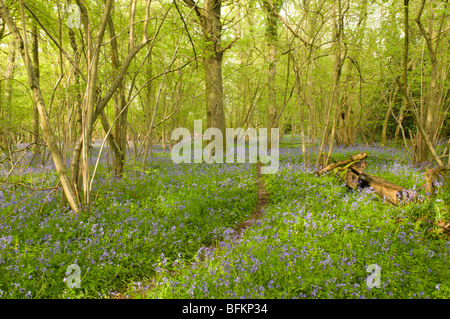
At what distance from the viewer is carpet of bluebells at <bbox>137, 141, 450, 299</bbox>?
9.09 ft

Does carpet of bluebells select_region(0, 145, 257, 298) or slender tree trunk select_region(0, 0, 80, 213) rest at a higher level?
slender tree trunk select_region(0, 0, 80, 213)

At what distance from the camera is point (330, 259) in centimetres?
315

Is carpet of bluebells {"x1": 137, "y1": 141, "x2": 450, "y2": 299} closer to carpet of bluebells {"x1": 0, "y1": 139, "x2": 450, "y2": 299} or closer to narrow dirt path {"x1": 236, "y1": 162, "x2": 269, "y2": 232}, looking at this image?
carpet of bluebells {"x1": 0, "y1": 139, "x2": 450, "y2": 299}

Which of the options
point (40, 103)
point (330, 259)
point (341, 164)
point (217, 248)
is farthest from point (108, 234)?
point (341, 164)

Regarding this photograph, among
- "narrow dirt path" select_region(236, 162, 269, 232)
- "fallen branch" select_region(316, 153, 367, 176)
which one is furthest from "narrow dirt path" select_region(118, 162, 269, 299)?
"fallen branch" select_region(316, 153, 367, 176)

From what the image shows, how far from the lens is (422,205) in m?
4.36

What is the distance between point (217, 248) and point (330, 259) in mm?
1714

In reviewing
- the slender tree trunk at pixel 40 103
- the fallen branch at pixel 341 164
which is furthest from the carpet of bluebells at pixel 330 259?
the slender tree trunk at pixel 40 103

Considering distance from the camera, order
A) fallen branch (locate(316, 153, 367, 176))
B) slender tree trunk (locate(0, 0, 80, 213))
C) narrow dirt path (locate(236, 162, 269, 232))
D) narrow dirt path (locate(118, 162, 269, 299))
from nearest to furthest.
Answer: narrow dirt path (locate(118, 162, 269, 299)), slender tree trunk (locate(0, 0, 80, 213)), narrow dirt path (locate(236, 162, 269, 232)), fallen branch (locate(316, 153, 367, 176))

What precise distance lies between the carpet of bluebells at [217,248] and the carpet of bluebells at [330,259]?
2 centimetres

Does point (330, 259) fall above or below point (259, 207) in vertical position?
above

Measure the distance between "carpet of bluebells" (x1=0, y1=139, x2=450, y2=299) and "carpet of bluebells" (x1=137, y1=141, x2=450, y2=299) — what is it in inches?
0.6

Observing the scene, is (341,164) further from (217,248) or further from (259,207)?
(217,248)

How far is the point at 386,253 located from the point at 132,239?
12.1 feet
